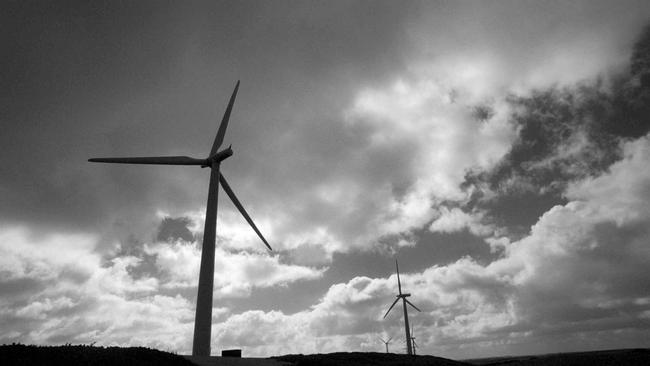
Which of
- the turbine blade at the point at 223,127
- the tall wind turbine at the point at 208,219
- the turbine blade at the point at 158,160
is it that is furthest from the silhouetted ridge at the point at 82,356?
the turbine blade at the point at 223,127

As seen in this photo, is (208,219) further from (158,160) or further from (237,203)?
(158,160)

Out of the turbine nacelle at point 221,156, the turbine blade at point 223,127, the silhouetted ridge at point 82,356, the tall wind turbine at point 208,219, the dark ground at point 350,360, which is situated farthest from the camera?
the turbine blade at point 223,127

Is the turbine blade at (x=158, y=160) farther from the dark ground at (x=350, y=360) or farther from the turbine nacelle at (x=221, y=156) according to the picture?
the dark ground at (x=350, y=360)

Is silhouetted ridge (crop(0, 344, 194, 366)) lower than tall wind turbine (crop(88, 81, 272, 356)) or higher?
lower

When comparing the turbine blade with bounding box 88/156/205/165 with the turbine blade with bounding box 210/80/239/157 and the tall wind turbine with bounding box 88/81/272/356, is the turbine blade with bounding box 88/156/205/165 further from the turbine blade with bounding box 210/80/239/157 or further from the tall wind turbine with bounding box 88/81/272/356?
the turbine blade with bounding box 210/80/239/157

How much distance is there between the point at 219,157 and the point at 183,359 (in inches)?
1075

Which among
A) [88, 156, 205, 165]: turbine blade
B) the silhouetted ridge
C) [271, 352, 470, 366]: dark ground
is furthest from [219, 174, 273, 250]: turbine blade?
the silhouetted ridge

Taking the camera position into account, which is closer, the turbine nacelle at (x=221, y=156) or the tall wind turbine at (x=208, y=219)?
the tall wind turbine at (x=208, y=219)

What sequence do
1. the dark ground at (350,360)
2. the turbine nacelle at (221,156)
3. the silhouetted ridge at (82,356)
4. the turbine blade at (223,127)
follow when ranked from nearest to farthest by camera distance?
1. the silhouetted ridge at (82,356)
2. the dark ground at (350,360)
3. the turbine nacelle at (221,156)
4. the turbine blade at (223,127)

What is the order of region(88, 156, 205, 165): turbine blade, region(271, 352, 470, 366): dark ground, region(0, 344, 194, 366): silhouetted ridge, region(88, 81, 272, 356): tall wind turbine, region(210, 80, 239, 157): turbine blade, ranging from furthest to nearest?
region(210, 80, 239, 157): turbine blade → region(88, 156, 205, 165): turbine blade → region(271, 352, 470, 366): dark ground → region(88, 81, 272, 356): tall wind turbine → region(0, 344, 194, 366): silhouetted ridge

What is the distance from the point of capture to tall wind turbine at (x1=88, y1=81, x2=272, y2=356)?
41.3 meters

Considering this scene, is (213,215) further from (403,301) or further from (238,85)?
(403,301)

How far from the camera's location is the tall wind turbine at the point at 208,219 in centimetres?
4134

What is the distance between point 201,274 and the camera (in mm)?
43750
